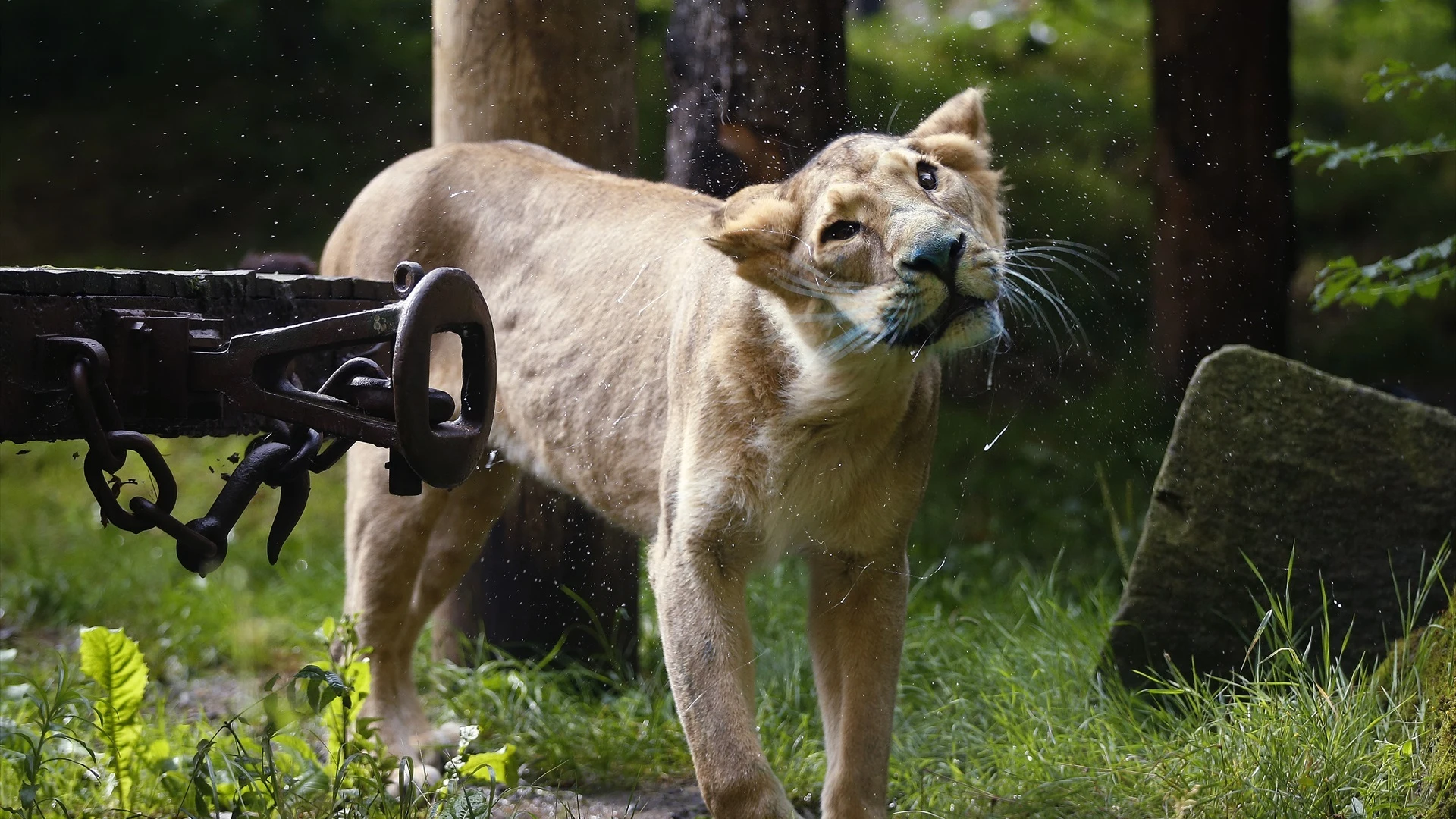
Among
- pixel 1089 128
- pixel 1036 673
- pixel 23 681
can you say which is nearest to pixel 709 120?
pixel 1036 673

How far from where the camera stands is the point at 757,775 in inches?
136

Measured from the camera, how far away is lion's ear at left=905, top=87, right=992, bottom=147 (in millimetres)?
3664

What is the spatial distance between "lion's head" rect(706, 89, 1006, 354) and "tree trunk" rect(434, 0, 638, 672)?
6.25 feet

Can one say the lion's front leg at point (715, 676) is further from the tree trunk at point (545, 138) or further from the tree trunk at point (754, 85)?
the tree trunk at point (545, 138)

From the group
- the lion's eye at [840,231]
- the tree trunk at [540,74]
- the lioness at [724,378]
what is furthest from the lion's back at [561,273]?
the lion's eye at [840,231]

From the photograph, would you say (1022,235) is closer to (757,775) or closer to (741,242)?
(741,242)

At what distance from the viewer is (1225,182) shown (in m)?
7.33

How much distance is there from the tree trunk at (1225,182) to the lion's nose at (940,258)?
4.30 metres

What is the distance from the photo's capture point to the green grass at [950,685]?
3.65m

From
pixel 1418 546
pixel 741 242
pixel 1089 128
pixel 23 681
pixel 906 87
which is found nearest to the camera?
pixel 741 242

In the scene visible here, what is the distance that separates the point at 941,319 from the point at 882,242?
0.21m

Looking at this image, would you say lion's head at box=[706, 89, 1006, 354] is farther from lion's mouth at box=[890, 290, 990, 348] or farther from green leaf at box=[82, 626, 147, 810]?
green leaf at box=[82, 626, 147, 810]

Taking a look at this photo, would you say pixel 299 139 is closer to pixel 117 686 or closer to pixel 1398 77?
pixel 117 686

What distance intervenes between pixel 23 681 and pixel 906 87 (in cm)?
384
